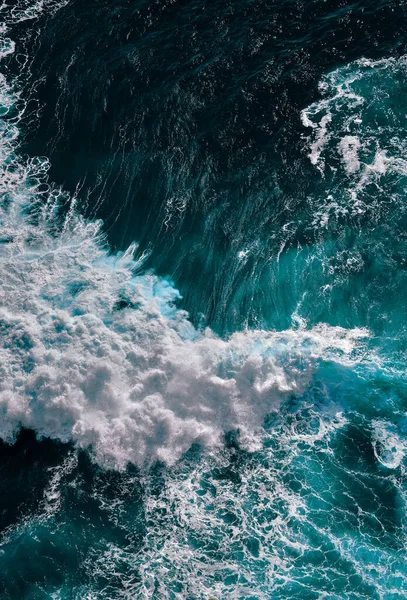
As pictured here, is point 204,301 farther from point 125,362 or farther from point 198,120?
point 198,120

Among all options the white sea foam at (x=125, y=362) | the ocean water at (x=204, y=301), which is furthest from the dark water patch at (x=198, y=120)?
the white sea foam at (x=125, y=362)

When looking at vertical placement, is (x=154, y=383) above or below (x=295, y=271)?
below

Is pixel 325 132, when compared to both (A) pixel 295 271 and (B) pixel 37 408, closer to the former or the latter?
(A) pixel 295 271

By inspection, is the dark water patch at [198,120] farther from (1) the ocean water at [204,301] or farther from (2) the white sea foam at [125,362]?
(2) the white sea foam at [125,362]

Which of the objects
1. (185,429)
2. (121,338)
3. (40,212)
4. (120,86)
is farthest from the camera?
(120,86)

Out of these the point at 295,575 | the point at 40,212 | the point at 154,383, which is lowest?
the point at 295,575

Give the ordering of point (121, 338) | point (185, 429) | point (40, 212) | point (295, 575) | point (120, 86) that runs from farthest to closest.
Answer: point (120, 86) → point (40, 212) → point (121, 338) → point (185, 429) → point (295, 575)

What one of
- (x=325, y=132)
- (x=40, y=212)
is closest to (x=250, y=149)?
(x=325, y=132)

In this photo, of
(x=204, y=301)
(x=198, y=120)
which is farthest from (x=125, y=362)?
(x=198, y=120)
